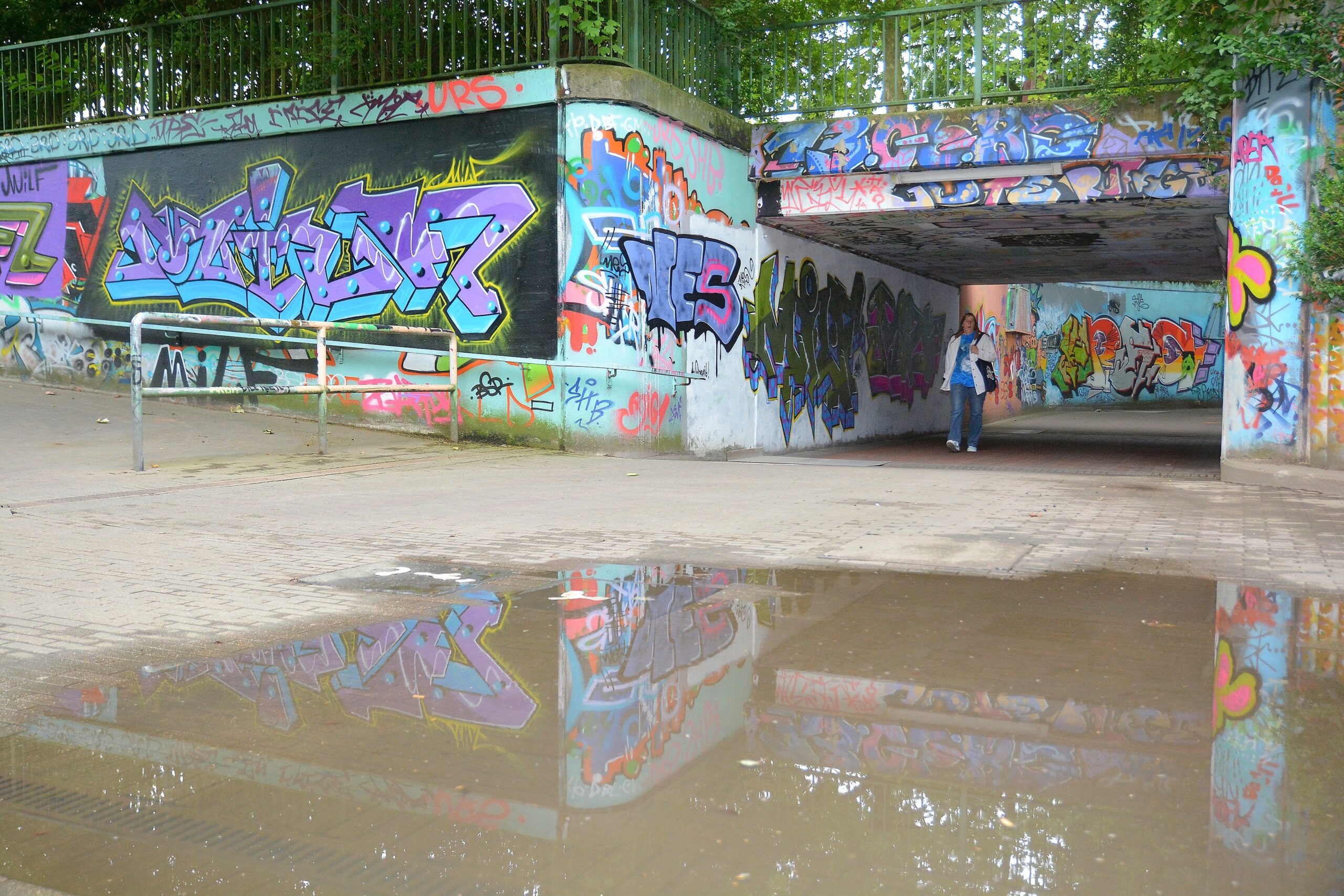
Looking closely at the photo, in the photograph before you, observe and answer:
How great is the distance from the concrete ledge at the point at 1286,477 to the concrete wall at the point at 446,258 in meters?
5.76

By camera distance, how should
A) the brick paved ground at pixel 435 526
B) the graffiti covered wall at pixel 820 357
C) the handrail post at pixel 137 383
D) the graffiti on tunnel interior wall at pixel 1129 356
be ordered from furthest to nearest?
the graffiti on tunnel interior wall at pixel 1129 356, the graffiti covered wall at pixel 820 357, the handrail post at pixel 137 383, the brick paved ground at pixel 435 526

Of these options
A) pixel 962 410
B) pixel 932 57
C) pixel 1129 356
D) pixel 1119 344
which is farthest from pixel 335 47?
pixel 1129 356

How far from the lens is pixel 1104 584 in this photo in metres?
5.25

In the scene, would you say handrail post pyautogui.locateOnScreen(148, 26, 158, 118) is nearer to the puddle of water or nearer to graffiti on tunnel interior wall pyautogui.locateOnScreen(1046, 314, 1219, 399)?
the puddle of water

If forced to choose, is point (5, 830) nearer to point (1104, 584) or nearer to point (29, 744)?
point (29, 744)

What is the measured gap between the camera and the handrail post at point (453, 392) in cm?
1184

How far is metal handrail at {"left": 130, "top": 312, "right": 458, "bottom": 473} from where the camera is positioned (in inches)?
348

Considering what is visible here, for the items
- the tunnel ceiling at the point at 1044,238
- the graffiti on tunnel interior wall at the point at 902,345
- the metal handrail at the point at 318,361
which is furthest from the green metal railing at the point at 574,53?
the graffiti on tunnel interior wall at the point at 902,345

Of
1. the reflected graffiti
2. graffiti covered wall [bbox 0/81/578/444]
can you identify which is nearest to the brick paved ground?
the reflected graffiti

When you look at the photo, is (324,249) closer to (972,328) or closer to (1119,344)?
(972,328)

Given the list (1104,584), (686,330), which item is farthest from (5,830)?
(686,330)

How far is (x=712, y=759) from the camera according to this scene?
304 centimetres

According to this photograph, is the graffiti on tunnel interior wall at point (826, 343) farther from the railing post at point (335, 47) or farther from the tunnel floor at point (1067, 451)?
the railing post at point (335, 47)

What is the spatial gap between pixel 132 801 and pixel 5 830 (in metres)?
0.27
